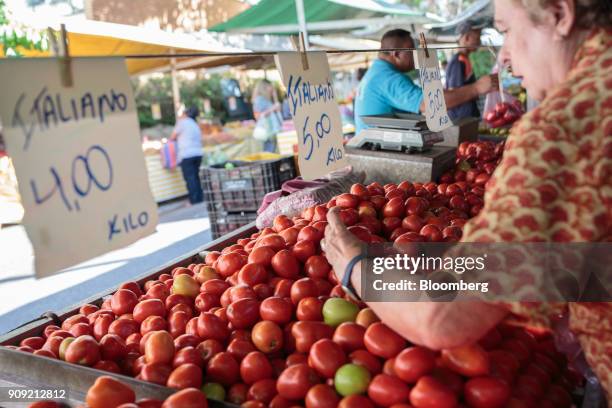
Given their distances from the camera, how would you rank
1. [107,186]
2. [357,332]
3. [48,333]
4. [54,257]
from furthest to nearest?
[48,333]
[357,332]
[107,186]
[54,257]

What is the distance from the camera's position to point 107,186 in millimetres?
1455

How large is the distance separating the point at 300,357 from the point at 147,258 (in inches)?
205

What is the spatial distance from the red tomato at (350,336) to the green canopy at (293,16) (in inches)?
305

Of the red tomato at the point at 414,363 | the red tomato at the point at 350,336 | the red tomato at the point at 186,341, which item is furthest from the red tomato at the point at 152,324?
the red tomato at the point at 414,363

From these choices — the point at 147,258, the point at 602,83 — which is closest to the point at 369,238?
the point at 602,83

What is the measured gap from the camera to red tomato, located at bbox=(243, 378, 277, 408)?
1.50m

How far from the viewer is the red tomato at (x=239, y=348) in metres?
1.67

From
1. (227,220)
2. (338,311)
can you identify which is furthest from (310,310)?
(227,220)

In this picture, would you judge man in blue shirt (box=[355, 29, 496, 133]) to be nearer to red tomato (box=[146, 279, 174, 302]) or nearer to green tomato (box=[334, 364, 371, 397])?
red tomato (box=[146, 279, 174, 302])

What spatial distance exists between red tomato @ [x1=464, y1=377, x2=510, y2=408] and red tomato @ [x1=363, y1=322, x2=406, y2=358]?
0.21 metres

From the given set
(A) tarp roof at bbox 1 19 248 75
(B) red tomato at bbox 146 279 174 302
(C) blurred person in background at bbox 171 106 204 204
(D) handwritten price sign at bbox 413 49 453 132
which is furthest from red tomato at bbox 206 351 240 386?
(C) blurred person in background at bbox 171 106 204 204

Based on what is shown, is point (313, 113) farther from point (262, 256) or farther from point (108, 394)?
point (108, 394)

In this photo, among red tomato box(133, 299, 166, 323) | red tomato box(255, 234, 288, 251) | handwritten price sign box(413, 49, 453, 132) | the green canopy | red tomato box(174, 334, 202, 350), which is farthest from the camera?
the green canopy

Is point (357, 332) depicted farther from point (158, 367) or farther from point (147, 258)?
point (147, 258)
